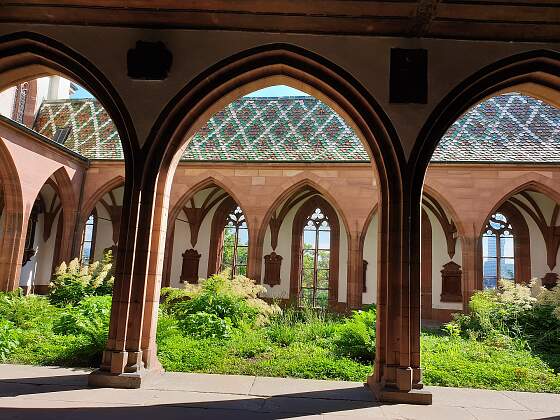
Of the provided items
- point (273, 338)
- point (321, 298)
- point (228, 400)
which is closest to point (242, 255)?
point (321, 298)

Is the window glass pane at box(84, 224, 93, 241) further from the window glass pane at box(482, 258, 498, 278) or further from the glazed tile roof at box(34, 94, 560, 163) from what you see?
the window glass pane at box(482, 258, 498, 278)

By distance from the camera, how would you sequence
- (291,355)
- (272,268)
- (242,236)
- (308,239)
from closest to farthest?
(291,355) < (272,268) < (308,239) < (242,236)

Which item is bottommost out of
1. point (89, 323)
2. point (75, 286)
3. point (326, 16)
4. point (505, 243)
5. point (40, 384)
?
point (40, 384)

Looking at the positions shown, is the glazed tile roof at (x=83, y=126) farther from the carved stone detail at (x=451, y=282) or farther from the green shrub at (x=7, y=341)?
the carved stone detail at (x=451, y=282)

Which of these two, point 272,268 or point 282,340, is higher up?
point 272,268

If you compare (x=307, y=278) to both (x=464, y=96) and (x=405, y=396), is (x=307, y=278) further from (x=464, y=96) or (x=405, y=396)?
(x=464, y=96)

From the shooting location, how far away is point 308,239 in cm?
1575

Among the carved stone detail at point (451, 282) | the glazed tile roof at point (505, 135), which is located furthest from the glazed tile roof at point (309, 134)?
the carved stone detail at point (451, 282)

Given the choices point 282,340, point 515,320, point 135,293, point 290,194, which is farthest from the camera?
point 290,194

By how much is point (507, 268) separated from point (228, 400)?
13240mm

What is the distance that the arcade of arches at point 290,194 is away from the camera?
508 cm

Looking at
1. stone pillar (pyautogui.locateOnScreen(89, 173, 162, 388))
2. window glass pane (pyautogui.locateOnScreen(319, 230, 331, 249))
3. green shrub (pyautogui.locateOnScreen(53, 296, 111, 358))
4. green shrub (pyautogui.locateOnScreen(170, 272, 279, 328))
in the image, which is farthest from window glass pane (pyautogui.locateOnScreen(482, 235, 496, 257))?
stone pillar (pyautogui.locateOnScreen(89, 173, 162, 388))

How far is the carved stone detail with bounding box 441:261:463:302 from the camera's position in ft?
47.5

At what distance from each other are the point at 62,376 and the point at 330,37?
Result: 5.14m
